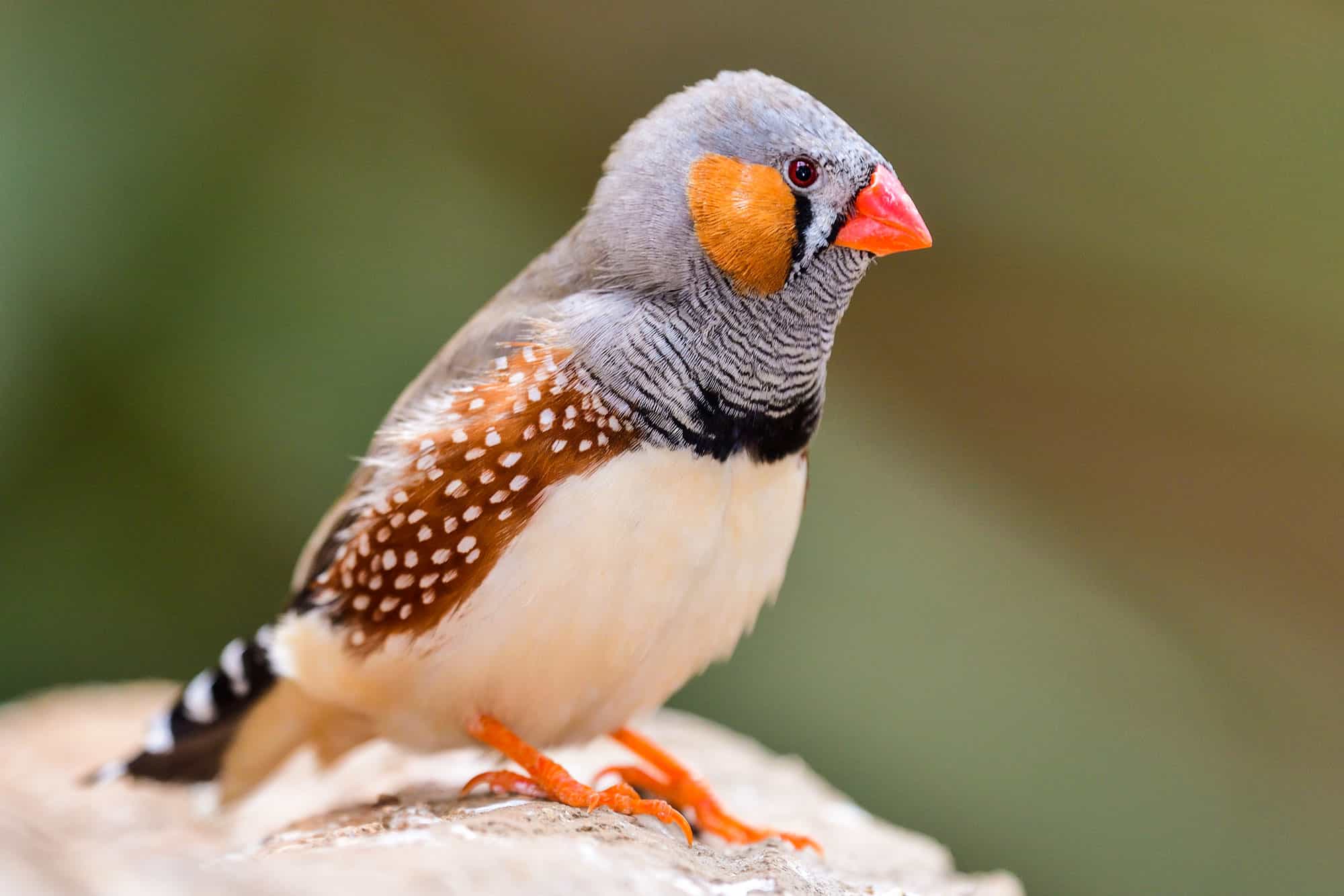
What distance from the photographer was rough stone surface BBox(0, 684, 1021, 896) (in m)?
1.55

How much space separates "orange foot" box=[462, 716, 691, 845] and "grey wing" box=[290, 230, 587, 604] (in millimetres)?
511

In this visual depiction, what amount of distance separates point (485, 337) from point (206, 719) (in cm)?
116

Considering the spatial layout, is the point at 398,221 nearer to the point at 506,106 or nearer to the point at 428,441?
the point at 506,106

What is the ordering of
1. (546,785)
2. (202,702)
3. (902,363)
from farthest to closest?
(902,363), (202,702), (546,785)

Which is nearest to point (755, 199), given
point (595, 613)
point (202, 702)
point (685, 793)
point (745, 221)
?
point (745, 221)

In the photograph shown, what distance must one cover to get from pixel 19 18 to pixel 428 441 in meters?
2.53

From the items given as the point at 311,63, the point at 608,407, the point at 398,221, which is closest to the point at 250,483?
the point at 398,221

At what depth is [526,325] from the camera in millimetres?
2285

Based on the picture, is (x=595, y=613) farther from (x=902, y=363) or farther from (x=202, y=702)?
(x=902, y=363)

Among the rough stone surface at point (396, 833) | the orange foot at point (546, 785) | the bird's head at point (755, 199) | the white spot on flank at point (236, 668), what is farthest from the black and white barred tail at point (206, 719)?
the bird's head at point (755, 199)

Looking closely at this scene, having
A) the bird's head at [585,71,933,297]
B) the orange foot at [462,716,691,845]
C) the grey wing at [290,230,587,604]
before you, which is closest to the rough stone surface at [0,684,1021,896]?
the orange foot at [462,716,691,845]

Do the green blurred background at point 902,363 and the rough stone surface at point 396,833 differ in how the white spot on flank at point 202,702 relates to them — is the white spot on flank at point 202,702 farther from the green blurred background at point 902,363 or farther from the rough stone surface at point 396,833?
the green blurred background at point 902,363

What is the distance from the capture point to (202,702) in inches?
109

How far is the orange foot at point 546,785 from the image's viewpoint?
7.29 ft
